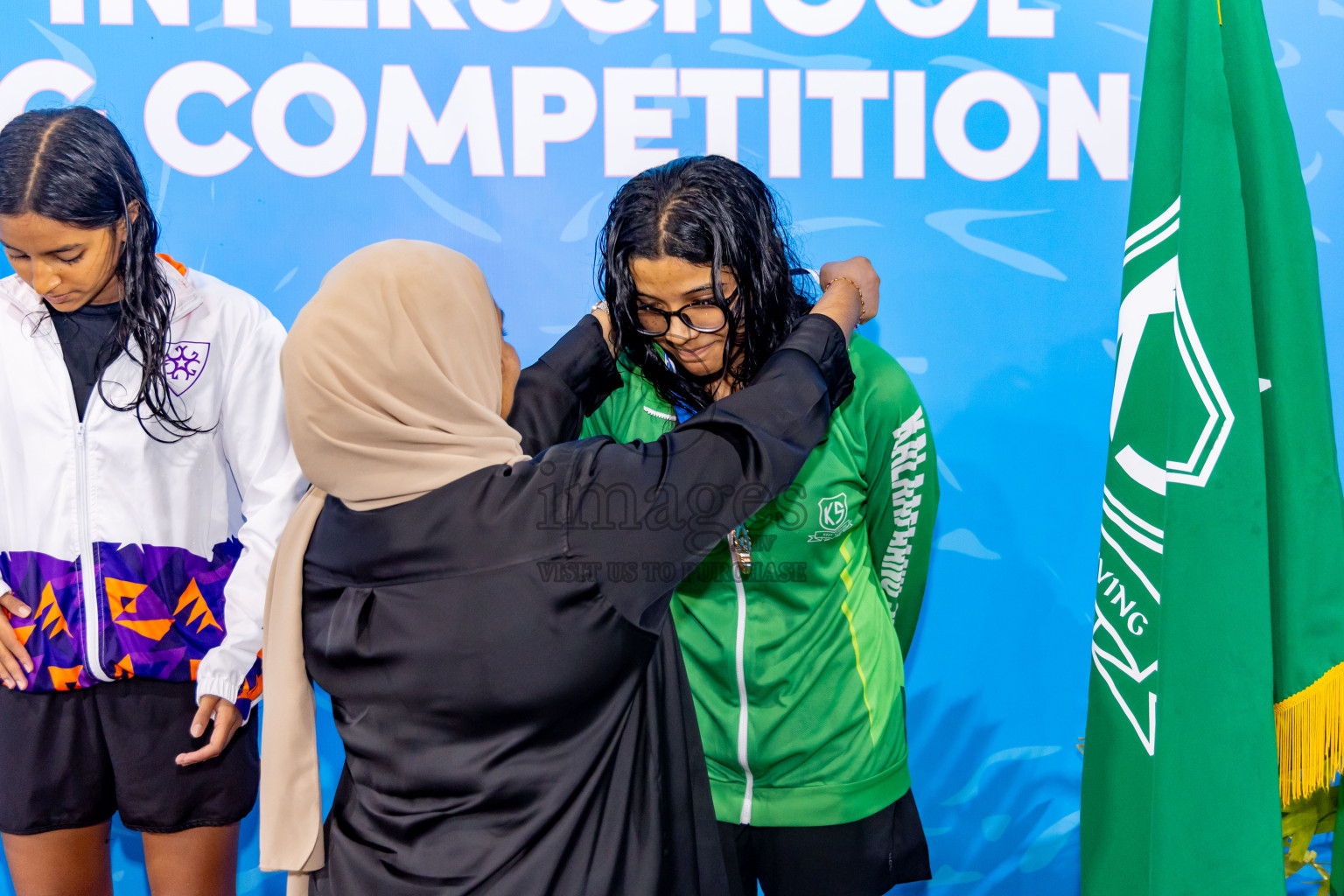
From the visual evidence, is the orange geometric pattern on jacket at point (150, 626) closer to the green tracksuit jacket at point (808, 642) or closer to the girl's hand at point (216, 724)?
the girl's hand at point (216, 724)

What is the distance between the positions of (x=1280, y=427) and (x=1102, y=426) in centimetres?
79

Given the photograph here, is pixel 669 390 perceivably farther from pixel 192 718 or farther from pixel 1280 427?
pixel 192 718

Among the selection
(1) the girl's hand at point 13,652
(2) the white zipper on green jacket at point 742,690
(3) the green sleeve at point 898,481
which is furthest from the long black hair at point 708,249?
(1) the girl's hand at point 13,652

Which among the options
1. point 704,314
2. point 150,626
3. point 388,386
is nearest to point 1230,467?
point 704,314

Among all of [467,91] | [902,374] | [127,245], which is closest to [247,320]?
[127,245]

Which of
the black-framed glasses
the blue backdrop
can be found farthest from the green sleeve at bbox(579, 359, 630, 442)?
the blue backdrop

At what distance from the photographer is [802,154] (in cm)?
188

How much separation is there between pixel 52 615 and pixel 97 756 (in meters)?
0.23

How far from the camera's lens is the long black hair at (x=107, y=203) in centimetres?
135

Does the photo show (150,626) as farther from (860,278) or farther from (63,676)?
(860,278)

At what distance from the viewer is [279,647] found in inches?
44.3

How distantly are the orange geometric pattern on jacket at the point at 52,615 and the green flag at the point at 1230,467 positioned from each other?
157cm

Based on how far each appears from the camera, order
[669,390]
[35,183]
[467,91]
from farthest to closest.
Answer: [467,91] → [669,390] → [35,183]

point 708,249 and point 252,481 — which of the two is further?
point 252,481
